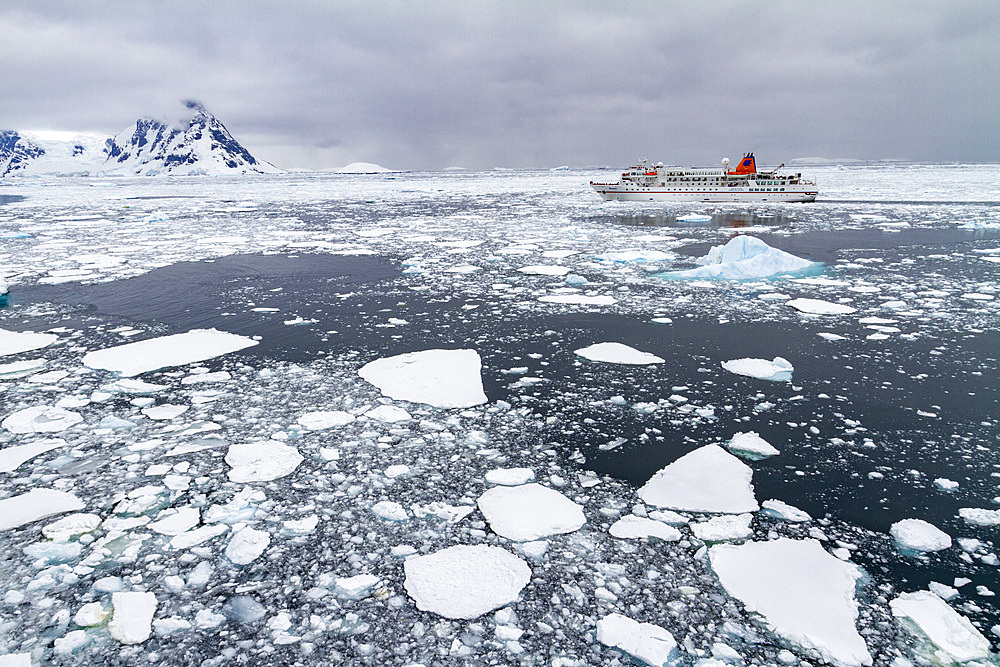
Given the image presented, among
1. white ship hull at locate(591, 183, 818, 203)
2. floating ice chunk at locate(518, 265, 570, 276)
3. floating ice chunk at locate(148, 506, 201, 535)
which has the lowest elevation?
floating ice chunk at locate(148, 506, 201, 535)

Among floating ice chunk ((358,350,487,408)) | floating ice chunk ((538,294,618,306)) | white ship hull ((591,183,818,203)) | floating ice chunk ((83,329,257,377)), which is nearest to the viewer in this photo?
floating ice chunk ((358,350,487,408))

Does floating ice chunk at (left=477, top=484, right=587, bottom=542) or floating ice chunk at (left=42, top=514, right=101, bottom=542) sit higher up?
floating ice chunk at (left=42, top=514, right=101, bottom=542)

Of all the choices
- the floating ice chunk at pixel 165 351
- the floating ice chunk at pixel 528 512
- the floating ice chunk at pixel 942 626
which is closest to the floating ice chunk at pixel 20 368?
the floating ice chunk at pixel 165 351

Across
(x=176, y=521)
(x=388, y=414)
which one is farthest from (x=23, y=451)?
(x=388, y=414)

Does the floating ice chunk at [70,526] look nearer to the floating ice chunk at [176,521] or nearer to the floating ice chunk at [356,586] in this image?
the floating ice chunk at [176,521]

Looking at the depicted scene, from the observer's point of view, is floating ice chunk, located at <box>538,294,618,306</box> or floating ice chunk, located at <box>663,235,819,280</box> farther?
floating ice chunk, located at <box>663,235,819,280</box>

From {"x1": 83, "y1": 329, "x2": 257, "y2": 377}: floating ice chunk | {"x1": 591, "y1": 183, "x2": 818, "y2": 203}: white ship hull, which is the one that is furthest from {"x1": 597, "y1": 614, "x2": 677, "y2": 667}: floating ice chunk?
{"x1": 591, "y1": 183, "x2": 818, "y2": 203}: white ship hull

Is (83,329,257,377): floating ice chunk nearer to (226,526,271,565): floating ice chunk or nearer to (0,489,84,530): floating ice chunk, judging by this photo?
(0,489,84,530): floating ice chunk
